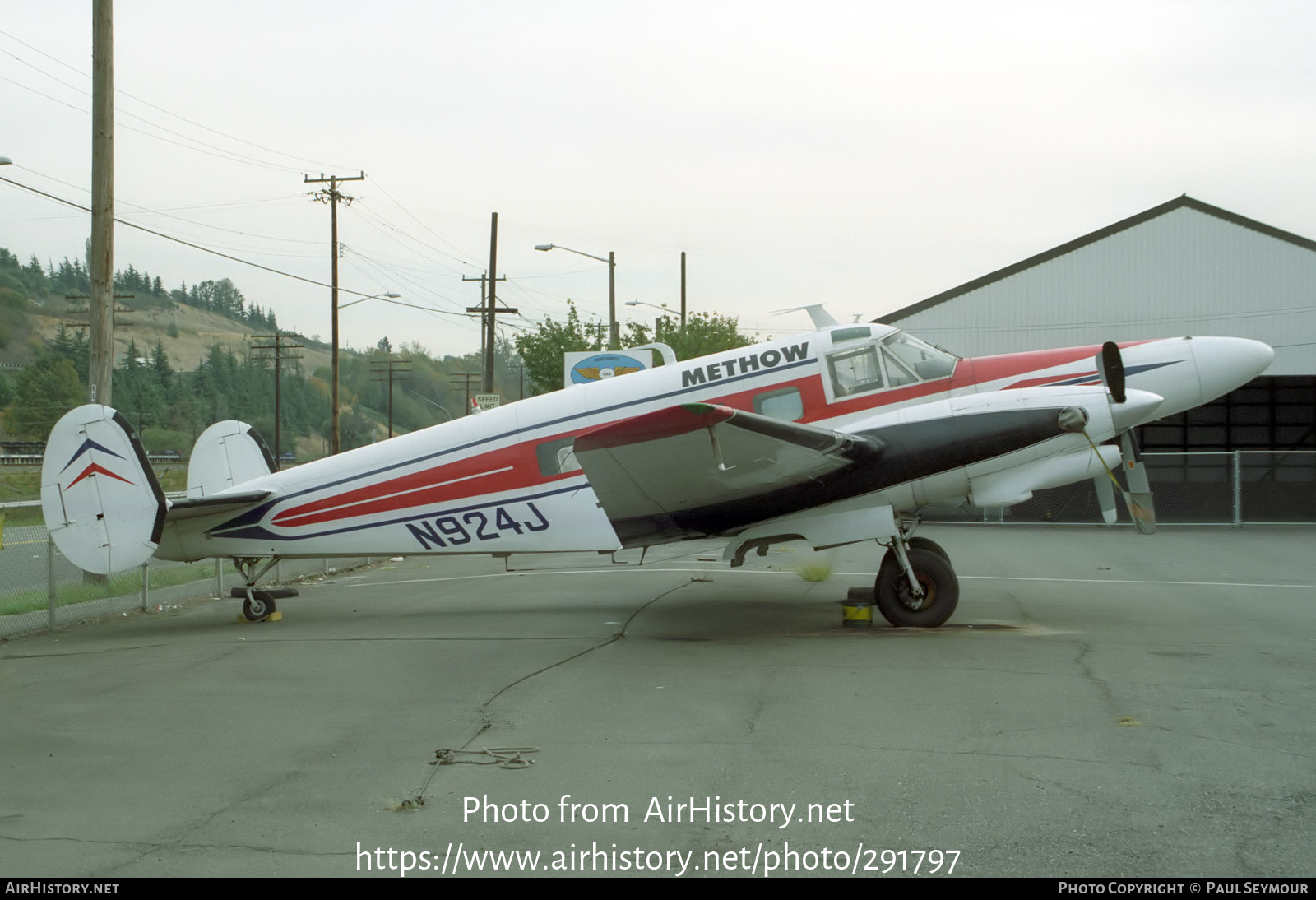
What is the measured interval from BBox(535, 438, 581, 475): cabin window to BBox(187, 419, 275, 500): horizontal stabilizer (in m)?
4.23

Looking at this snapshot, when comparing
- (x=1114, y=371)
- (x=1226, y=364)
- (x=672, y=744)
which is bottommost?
(x=672, y=744)

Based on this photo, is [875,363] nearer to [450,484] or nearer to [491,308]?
[450,484]

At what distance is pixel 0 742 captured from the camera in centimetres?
737

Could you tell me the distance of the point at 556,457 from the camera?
495 inches

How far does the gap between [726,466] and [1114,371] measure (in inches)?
165

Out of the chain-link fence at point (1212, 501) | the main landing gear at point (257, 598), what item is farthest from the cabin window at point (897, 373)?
the chain-link fence at point (1212, 501)

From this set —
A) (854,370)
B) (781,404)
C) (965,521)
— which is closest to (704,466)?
(781,404)

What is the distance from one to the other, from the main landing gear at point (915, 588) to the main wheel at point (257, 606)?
308 inches

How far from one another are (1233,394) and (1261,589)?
102ft

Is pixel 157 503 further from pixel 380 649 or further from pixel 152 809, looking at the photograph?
pixel 152 809

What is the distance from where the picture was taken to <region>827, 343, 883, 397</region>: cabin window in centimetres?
1198

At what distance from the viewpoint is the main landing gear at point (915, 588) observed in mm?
11516

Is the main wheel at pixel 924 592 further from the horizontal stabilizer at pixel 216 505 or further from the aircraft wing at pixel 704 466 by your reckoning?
the horizontal stabilizer at pixel 216 505

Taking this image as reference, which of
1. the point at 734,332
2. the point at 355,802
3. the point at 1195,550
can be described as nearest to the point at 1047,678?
the point at 355,802
